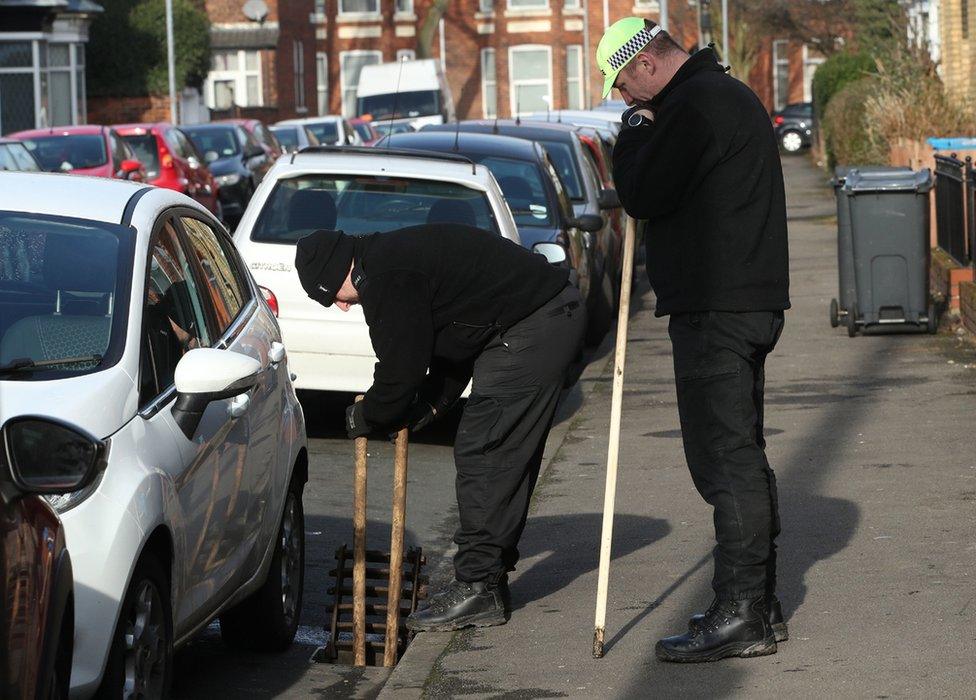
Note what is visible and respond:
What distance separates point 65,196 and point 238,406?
0.86m

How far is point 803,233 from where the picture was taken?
2677cm

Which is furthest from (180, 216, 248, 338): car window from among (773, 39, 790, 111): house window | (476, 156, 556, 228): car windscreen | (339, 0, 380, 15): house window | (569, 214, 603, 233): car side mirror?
(339, 0, 380, 15): house window

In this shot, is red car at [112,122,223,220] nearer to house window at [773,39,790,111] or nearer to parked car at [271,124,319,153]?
parked car at [271,124,319,153]

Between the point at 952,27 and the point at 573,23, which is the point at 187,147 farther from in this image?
the point at 573,23

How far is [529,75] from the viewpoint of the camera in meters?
74.5

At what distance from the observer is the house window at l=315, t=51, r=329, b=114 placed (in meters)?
71.8

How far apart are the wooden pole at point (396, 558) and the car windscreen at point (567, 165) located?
10.4 m

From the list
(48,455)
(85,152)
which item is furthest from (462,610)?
(85,152)

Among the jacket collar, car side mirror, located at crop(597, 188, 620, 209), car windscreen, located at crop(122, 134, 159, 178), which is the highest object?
car windscreen, located at crop(122, 134, 159, 178)

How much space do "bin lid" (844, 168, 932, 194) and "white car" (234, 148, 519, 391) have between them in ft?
13.8

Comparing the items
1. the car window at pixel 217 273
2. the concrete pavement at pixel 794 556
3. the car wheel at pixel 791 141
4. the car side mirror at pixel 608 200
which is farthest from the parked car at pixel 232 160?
the car wheel at pixel 791 141

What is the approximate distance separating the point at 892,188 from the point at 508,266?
340 inches

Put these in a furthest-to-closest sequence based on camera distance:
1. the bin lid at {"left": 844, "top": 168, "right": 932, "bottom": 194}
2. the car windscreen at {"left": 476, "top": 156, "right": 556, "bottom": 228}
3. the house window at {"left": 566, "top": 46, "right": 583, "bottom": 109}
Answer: the house window at {"left": 566, "top": 46, "right": 583, "bottom": 109} < the bin lid at {"left": 844, "top": 168, "right": 932, "bottom": 194} < the car windscreen at {"left": 476, "top": 156, "right": 556, "bottom": 228}

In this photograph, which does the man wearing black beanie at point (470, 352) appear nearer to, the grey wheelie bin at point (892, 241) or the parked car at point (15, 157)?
the grey wheelie bin at point (892, 241)
